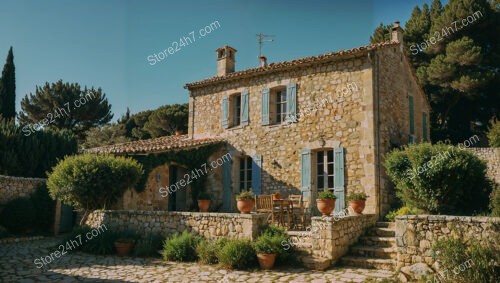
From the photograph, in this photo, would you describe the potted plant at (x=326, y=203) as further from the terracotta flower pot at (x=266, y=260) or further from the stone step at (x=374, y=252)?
the terracotta flower pot at (x=266, y=260)

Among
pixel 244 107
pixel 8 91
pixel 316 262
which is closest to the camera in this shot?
pixel 316 262

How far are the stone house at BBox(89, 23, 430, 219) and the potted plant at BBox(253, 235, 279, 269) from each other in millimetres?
3844

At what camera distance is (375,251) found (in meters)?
8.08

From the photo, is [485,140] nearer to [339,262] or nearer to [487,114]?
[487,114]

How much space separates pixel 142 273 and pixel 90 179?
412 cm

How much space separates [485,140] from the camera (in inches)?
803

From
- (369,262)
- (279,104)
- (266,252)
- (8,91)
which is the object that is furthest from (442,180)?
(8,91)

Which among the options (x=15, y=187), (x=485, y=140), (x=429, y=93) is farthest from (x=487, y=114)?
(x=15, y=187)

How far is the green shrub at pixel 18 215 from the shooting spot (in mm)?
11258

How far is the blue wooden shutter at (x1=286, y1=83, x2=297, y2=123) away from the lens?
40.2 ft

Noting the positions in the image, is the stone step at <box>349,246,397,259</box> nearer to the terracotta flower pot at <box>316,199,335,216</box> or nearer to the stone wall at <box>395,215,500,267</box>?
the stone wall at <box>395,215,500,267</box>

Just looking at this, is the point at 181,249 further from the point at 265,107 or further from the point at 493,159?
the point at 493,159

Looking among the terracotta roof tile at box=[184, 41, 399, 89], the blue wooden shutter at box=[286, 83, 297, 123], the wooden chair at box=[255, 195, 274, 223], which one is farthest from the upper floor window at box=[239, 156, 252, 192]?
the wooden chair at box=[255, 195, 274, 223]

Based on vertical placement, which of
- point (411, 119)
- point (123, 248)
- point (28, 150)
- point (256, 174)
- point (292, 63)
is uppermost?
point (292, 63)
